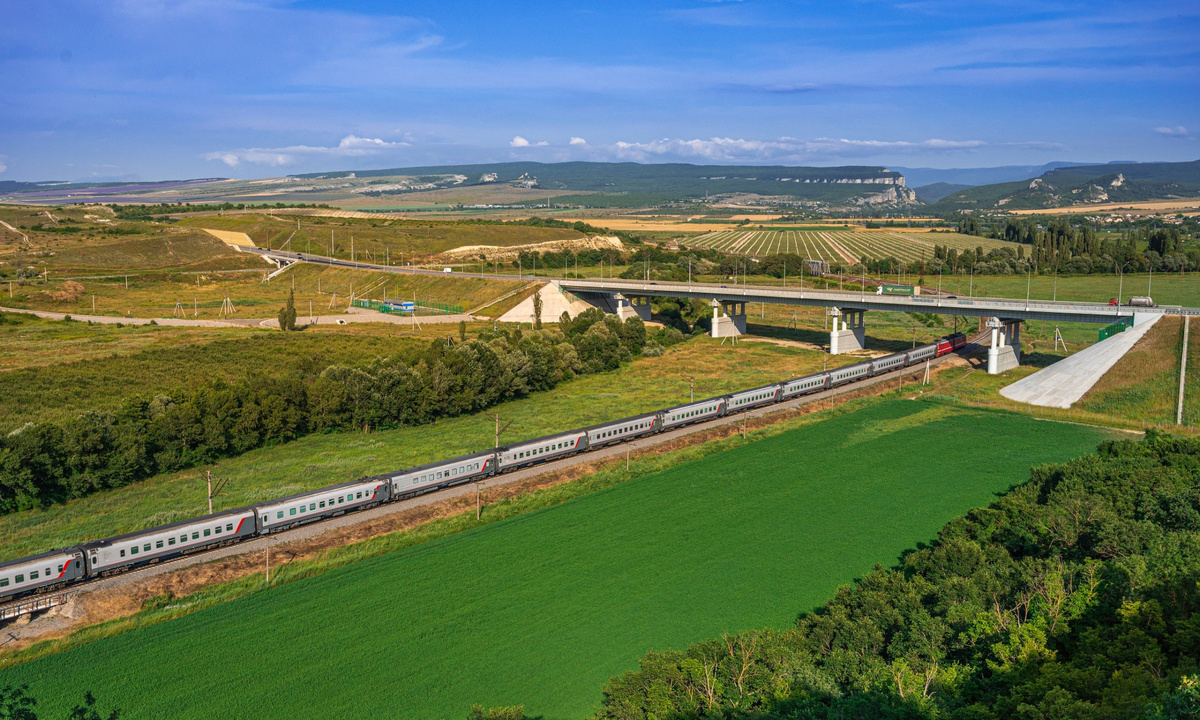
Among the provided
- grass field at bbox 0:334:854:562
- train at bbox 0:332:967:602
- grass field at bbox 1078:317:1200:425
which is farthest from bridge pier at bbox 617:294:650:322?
grass field at bbox 1078:317:1200:425

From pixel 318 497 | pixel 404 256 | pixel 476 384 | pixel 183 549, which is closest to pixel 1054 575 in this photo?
pixel 318 497

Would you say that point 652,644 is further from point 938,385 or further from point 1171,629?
point 938,385

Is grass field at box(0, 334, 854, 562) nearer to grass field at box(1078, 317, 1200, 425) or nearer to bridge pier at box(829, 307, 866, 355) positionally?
bridge pier at box(829, 307, 866, 355)

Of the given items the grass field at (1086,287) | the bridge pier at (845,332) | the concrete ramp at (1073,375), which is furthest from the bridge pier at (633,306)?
the concrete ramp at (1073,375)

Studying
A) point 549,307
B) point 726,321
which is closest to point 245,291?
point 549,307

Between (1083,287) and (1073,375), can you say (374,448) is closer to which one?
(1073,375)

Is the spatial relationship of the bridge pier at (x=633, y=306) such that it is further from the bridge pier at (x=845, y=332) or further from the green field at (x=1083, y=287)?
the green field at (x=1083, y=287)
